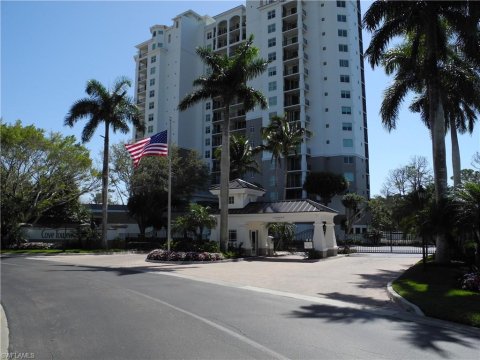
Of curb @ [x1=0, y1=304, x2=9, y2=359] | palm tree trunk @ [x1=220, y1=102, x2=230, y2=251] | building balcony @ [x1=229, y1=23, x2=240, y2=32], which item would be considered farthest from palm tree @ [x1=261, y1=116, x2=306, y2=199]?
building balcony @ [x1=229, y1=23, x2=240, y2=32]

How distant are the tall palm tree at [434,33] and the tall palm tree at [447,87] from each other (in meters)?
0.81

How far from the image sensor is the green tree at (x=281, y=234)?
38531mm

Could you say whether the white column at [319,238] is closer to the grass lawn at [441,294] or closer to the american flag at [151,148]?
the american flag at [151,148]

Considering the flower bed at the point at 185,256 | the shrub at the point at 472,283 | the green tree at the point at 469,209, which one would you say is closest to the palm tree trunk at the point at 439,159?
the green tree at the point at 469,209

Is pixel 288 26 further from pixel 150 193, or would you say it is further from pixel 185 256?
pixel 185 256

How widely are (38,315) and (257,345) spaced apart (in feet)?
18.4

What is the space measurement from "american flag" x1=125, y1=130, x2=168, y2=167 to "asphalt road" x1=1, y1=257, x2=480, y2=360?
15.1 meters

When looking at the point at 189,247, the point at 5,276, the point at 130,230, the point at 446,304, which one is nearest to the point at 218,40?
the point at 130,230

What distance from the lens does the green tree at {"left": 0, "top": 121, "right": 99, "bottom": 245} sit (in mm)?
38281

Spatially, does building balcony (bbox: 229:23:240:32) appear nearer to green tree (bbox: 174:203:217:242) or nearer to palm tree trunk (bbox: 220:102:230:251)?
palm tree trunk (bbox: 220:102:230:251)

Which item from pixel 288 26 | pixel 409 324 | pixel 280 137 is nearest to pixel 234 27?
pixel 288 26

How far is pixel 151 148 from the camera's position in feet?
91.3

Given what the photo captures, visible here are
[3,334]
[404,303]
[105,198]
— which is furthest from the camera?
[105,198]

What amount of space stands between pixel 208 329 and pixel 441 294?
799cm
